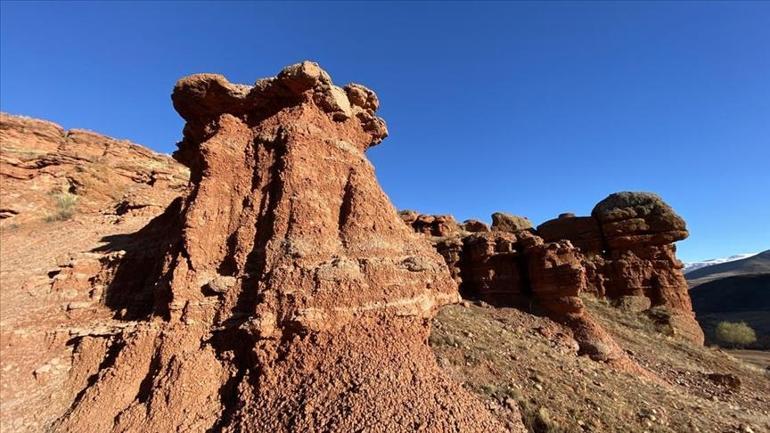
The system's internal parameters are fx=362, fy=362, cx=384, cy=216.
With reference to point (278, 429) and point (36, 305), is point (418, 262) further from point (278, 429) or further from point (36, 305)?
point (36, 305)

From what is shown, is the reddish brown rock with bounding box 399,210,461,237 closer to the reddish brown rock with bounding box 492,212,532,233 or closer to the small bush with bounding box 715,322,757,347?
the reddish brown rock with bounding box 492,212,532,233

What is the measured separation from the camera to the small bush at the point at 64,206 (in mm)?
23394

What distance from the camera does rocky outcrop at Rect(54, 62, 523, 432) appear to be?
6.51 m

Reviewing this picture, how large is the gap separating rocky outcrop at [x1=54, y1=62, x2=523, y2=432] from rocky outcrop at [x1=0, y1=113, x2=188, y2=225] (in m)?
14.5

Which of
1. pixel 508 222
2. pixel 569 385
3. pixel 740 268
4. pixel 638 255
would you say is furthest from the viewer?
pixel 740 268

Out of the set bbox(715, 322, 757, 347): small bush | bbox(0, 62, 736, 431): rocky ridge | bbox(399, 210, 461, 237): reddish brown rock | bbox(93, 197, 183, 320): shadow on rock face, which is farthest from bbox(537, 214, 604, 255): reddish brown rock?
bbox(93, 197, 183, 320): shadow on rock face

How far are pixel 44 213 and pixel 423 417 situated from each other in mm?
29833

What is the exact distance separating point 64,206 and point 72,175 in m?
4.38

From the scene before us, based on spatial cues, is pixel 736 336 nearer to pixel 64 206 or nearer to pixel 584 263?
pixel 584 263

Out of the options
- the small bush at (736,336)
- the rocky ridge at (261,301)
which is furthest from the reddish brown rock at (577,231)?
the small bush at (736,336)

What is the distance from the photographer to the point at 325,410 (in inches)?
238

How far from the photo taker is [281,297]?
7.53 metres

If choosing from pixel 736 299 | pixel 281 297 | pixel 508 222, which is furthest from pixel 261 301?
pixel 736 299

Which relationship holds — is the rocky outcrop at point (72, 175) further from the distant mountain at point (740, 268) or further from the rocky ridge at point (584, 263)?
the distant mountain at point (740, 268)
